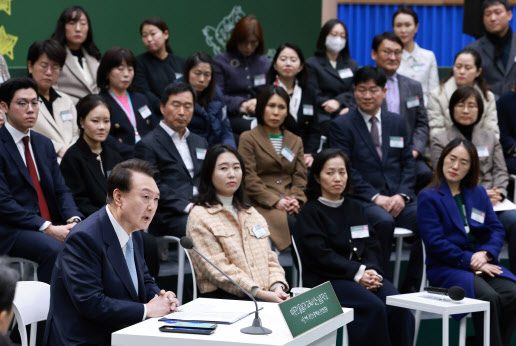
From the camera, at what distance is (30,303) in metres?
2.80

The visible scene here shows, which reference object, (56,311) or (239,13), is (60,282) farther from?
(239,13)

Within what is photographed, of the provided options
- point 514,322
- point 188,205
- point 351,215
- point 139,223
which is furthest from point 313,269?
point 139,223

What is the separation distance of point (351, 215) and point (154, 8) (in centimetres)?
323

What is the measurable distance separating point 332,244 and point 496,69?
2.82 meters

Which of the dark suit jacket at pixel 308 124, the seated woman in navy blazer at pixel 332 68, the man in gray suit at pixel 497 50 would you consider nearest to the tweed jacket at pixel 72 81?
the dark suit jacket at pixel 308 124

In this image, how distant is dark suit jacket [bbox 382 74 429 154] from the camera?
18.1 ft

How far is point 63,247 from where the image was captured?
2707mm

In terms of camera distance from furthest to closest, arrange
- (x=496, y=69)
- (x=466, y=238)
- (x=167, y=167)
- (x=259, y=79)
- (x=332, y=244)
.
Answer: (x=496, y=69), (x=259, y=79), (x=167, y=167), (x=466, y=238), (x=332, y=244)

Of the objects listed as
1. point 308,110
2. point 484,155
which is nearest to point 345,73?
point 308,110

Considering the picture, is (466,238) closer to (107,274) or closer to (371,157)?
(371,157)

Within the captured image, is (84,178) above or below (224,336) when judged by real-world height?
above

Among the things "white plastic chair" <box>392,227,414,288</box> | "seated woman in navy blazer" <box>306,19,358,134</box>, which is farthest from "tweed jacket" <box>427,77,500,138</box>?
"white plastic chair" <box>392,227,414,288</box>

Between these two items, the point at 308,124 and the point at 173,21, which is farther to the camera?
the point at 173,21

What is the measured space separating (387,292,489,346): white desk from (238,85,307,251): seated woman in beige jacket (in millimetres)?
1017
